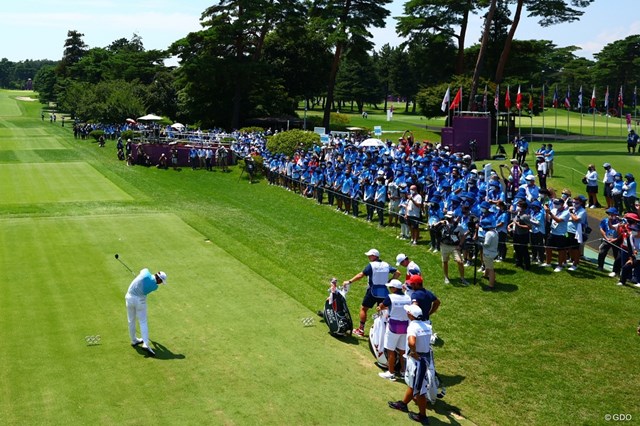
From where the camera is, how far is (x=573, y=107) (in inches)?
4257

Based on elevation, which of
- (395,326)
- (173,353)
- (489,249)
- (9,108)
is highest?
(9,108)

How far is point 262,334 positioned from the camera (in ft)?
47.3

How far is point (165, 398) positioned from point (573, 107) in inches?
4253

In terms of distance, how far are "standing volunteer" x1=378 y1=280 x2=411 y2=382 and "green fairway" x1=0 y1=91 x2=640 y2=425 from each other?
472mm

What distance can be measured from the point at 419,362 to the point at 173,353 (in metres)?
5.15

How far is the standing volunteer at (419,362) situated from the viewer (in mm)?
10570

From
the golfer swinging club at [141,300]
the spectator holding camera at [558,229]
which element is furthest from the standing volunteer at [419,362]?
the spectator holding camera at [558,229]

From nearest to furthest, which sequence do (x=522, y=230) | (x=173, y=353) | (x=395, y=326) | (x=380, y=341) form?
(x=395, y=326)
(x=380, y=341)
(x=173, y=353)
(x=522, y=230)

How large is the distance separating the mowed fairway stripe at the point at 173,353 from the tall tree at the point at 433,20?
157ft

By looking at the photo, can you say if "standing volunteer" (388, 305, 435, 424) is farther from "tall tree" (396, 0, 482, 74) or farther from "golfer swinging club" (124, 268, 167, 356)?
"tall tree" (396, 0, 482, 74)

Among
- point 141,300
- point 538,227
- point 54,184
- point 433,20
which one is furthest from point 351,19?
point 141,300

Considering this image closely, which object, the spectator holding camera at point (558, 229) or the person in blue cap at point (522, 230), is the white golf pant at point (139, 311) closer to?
the person in blue cap at point (522, 230)

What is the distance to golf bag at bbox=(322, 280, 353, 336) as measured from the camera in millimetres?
14359

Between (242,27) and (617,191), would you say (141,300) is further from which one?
(242,27)
